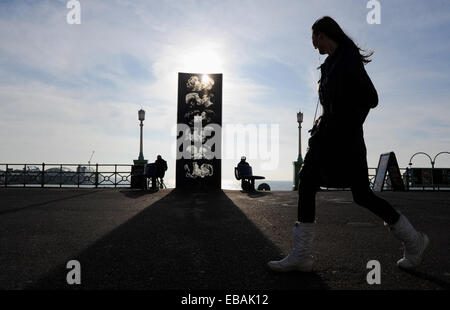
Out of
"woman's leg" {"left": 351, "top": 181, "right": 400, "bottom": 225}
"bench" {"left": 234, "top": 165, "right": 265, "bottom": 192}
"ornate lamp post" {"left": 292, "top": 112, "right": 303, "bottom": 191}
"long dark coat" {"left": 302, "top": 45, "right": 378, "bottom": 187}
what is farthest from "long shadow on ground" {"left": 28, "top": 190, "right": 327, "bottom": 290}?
"ornate lamp post" {"left": 292, "top": 112, "right": 303, "bottom": 191}

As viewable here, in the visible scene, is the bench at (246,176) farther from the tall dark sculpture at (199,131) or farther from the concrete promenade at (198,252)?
the concrete promenade at (198,252)

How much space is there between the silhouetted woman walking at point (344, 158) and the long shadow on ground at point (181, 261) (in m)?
0.33

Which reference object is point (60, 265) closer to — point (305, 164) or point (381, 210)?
point (305, 164)

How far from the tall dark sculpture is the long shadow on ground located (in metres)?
11.1

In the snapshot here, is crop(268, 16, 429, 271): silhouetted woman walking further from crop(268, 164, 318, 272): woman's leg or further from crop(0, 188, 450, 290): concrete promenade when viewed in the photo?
crop(0, 188, 450, 290): concrete promenade

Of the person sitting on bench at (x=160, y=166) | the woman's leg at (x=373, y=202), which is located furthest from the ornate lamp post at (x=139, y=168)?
the woman's leg at (x=373, y=202)

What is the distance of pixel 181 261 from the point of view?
296cm

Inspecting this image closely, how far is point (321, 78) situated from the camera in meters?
2.94

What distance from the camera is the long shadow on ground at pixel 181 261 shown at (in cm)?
235

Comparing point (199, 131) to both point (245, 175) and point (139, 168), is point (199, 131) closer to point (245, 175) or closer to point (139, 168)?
point (245, 175)

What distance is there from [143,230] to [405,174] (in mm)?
17584
